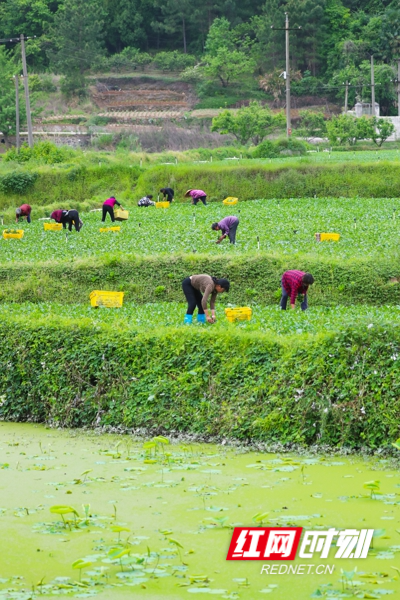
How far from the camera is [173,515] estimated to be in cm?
966

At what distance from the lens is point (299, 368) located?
13.1 m

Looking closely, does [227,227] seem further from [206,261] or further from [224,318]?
[224,318]

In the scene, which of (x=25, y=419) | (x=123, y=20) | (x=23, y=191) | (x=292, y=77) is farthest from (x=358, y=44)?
(x=25, y=419)

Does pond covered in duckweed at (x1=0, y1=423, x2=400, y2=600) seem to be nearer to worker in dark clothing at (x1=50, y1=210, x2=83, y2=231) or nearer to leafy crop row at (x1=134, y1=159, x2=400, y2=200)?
worker in dark clothing at (x1=50, y1=210, x2=83, y2=231)

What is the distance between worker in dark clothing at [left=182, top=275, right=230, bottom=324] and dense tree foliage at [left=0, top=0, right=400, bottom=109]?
2708 inches

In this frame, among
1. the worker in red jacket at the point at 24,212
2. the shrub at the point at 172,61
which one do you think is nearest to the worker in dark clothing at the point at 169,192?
the worker in red jacket at the point at 24,212

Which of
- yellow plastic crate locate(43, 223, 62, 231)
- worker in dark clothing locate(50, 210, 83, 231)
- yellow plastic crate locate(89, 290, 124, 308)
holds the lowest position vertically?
yellow plastic crate locate(43, 223, 62, 231)

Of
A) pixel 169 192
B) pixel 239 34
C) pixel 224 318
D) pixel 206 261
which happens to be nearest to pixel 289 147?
A: pixel 169 192

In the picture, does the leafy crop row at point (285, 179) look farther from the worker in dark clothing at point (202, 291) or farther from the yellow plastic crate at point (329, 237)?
the worker in dark clothing at point (202, 291)

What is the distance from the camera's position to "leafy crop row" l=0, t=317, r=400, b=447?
12.6 metres

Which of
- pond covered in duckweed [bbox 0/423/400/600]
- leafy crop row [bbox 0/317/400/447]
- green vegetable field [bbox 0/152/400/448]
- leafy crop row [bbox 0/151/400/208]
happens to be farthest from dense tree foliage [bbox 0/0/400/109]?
pond covered in duckweed [bbox 0/423/400/600]

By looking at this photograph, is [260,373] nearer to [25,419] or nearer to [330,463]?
[330,463]

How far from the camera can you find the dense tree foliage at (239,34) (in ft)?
291

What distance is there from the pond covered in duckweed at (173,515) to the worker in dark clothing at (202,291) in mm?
2927
